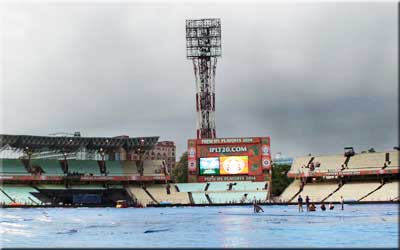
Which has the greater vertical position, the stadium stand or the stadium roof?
the stadium roof

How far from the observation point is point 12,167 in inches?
3526

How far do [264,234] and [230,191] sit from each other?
60.0 m

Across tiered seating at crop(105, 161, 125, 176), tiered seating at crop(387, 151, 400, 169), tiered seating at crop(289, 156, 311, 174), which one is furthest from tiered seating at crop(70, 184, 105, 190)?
tiered seating at crop(387, 151, 400, 169)

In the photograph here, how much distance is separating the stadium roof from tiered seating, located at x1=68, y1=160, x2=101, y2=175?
2.78 m

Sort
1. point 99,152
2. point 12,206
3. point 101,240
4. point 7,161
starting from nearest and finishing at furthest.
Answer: point 101,240
point 12,206
point 7,161
point 99,152

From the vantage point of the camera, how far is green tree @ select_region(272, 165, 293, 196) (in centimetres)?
10491

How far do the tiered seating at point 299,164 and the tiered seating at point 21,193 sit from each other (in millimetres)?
44248

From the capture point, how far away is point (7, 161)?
90.6 metres

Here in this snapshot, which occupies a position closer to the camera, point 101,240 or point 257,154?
point 101,240

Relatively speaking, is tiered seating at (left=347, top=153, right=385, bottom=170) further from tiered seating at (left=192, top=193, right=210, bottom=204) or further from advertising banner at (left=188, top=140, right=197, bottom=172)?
advertising banner at (left=188, top=140, right=197, bottom=172)

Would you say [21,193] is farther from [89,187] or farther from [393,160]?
[393,160]

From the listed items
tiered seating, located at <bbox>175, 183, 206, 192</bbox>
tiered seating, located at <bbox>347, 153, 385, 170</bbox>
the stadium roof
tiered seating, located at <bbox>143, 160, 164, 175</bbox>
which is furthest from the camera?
tiered seating, located at <bbox>143, 160, 164, 175</bbox>

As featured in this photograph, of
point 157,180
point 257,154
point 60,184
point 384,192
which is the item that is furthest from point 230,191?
point 60,184

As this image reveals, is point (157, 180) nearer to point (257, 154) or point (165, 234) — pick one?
point (257, 154)
